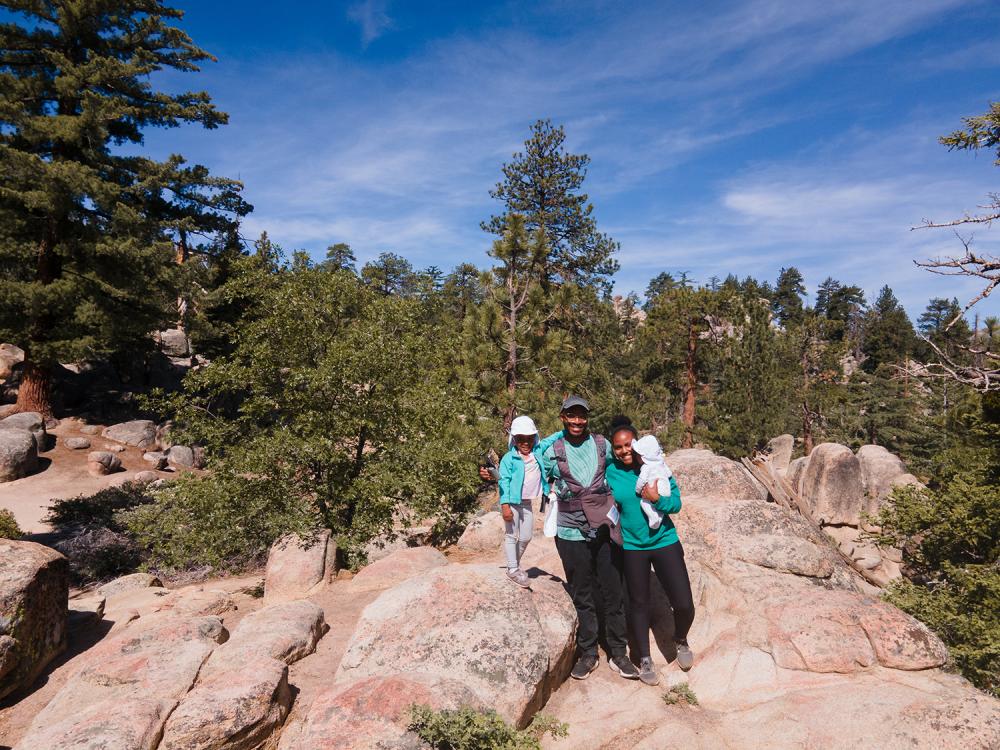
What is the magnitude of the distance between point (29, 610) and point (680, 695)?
684 cm

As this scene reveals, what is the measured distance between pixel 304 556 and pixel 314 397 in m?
2.89

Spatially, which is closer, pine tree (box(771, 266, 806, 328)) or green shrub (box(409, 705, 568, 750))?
green shrub (box(409, 705, 568, 750))

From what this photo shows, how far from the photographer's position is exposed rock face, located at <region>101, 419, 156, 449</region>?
2297 centimetres

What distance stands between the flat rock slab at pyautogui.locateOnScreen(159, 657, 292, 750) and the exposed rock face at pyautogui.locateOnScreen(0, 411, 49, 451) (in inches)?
848

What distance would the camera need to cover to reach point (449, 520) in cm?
1057

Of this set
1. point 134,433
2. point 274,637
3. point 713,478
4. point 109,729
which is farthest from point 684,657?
point 134,433

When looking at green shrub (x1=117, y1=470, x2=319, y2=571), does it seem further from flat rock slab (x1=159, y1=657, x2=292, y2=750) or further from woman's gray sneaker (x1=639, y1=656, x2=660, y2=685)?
woman's gray sneaker (x1=639, y1=656, x2=660, y2=685)

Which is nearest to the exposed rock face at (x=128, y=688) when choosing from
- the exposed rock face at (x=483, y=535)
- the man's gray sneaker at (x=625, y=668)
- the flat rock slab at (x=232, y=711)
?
the flat rock slab at (x=232, y=711)

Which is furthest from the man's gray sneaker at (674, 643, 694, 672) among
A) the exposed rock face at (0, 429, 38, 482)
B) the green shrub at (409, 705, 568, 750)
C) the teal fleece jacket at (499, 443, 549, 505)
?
the exposed rock face at (0, 429, 38, 482)

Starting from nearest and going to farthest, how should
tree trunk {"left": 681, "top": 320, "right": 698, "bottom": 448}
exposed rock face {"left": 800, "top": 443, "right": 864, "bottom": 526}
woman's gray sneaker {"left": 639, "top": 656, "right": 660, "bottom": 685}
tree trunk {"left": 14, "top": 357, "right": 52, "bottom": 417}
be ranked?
woman's gray sneaker {"left": 639, "top": 656, "right": 660, "bottom": 685}
tree trunk {"left": 14, "top": 357, "right": 52, "bottom": 417}
exposed rock face {"left": 800, "top": 443, "right": 864, "bottom": 526}
tree trunk {"left": 681, "top": 320, "right": 698, "bottom": 448}

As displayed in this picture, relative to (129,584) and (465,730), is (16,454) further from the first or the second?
(465,730)

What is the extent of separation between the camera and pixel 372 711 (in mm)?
3764

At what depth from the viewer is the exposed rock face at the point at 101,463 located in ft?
66.6

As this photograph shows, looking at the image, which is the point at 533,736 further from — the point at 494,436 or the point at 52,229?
the point at 52,229
